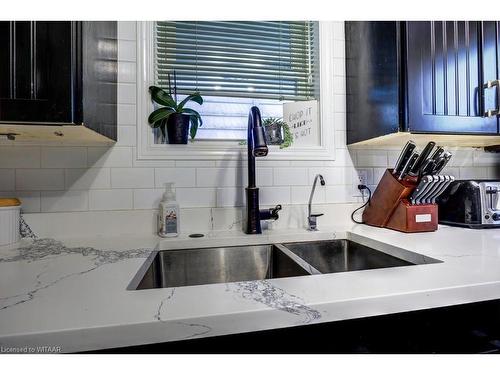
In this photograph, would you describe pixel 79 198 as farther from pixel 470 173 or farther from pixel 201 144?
pixel 470 173

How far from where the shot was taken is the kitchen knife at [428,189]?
1074 mm

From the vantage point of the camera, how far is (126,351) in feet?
1.51

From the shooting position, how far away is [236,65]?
141cm

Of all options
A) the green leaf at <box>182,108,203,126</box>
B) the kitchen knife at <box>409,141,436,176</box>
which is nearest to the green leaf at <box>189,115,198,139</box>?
the green leaf at <box>182,108,203,126</box>

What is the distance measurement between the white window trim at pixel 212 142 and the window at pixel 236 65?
0.20 feet

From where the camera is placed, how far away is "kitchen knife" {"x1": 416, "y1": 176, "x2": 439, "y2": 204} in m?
1.07

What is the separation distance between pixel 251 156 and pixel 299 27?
85 centimetres

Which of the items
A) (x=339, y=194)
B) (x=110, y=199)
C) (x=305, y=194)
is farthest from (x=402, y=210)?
(x=110, y=199)

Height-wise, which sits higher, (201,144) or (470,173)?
(201,144)

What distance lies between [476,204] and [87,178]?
169 cm

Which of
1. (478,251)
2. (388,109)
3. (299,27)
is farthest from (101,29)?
(478,251)

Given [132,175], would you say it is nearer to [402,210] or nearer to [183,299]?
[183,299]

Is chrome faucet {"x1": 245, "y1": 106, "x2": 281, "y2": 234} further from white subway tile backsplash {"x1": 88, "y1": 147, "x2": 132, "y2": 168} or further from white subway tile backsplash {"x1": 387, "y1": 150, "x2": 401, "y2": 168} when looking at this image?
white subway tile backsplash {"x1": 387, "y1": 150, "x2": 401, "y2": 168}

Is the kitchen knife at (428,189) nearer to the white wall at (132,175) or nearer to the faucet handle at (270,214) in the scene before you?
the white wall at (132,175)
